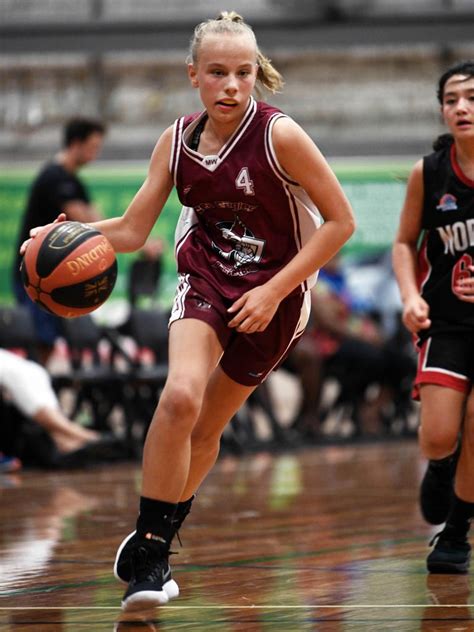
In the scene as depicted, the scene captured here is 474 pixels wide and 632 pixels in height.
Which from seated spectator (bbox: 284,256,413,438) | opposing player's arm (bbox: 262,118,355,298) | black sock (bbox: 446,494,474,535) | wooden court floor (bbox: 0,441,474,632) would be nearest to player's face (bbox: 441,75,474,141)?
opposing player's arm (bbox: 262,118,355,298)

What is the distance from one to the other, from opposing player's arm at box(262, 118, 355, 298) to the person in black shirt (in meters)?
4.43

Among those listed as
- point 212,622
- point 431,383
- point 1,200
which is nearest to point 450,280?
point 431,383

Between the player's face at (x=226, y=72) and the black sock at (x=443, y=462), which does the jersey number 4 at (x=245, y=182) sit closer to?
the player's face at (x=226, y=72)

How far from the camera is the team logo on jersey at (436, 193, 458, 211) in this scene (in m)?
4.35

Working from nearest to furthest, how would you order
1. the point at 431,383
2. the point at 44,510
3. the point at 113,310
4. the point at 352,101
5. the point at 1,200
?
the point at 431,383 → the point at 44,510 → the point at 113,310 → the point at 1,200 → the point at 352,101

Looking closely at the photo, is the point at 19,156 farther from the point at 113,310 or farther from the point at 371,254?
the point at 371,254

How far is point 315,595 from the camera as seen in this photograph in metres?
3.68

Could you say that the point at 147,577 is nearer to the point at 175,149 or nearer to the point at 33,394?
the point at 175,149

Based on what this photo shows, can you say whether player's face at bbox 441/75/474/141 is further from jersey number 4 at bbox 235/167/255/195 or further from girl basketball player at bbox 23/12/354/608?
jersey number 4 at bbox 235/167/255/195

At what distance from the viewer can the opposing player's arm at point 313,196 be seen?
3664 mm

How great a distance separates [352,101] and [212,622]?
11128mm

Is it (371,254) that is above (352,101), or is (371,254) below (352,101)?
below

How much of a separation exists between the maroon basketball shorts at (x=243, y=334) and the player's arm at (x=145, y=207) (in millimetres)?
222

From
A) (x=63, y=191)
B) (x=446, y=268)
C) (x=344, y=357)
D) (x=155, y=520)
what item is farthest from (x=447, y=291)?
(x=344, y=357)
